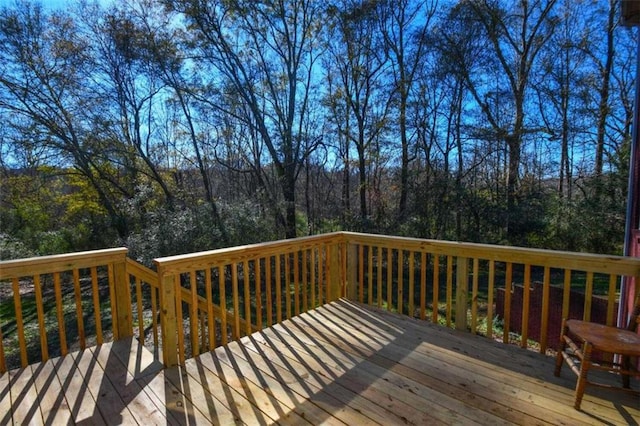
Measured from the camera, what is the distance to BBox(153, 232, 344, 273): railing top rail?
7.40 ft

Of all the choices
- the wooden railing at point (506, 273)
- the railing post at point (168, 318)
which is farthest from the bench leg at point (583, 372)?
the railing post at point (168, 318)

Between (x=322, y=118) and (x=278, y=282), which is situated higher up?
(x=322, y=118)

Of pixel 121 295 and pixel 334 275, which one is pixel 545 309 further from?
pixel 121 295

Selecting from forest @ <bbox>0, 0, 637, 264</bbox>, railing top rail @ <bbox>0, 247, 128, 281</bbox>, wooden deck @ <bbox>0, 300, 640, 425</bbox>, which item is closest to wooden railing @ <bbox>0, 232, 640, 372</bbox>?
railing top rail @ <bbox>0, 247, 128, 281</bbox>

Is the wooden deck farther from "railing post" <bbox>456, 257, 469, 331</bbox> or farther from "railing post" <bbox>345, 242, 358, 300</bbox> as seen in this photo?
"railing post" <bbox>345, 242, 358, 300</bbox>

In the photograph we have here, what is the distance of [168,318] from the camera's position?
7.43 ft

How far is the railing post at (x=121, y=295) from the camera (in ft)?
8.80

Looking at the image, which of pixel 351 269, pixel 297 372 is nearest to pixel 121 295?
pixel 297 372

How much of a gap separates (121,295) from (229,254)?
1034 mm

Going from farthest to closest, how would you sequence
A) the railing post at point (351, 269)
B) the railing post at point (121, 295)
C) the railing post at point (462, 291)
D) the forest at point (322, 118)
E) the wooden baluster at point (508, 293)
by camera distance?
the forest at point (322, 118) < the railing post at point (351, 269) < the railing post at point (462, 291) < the railing post at point (121, 295) < the wooden baluster at point (508, 293)

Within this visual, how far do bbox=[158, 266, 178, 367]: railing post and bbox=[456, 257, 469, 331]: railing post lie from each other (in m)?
2.38

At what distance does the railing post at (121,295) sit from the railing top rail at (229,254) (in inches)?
26.9

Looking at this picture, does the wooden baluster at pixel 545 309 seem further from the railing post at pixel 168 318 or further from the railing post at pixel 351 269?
the railing post at pixel 168 318

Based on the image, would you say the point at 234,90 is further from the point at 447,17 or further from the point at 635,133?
the point at 635,133
